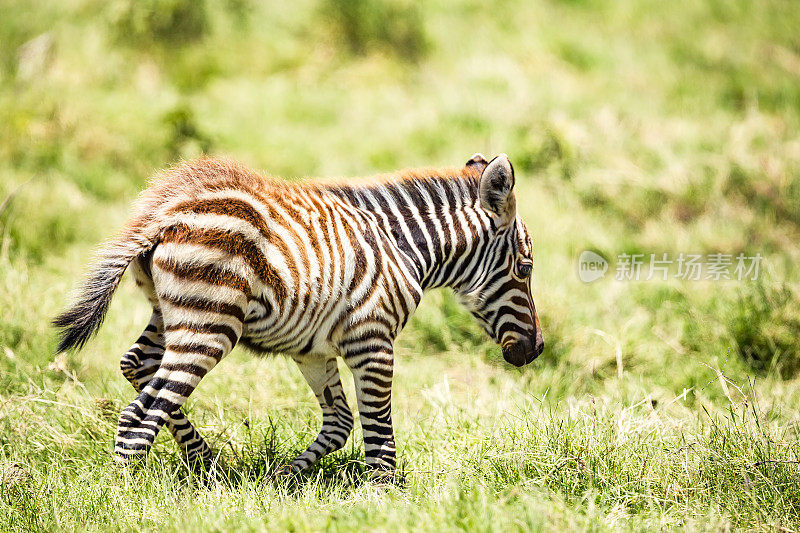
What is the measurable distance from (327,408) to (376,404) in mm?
615

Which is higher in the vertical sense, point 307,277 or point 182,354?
point 307,277

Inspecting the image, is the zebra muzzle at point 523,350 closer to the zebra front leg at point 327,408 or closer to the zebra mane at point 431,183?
the zebra mane at point 431,183

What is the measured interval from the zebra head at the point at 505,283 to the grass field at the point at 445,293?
0.41 meters

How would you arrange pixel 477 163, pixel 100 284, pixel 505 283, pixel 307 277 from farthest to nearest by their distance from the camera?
1. pixel 477 163
2. pixel 505 283
3. pixel 307 277
4. pixel 100 284

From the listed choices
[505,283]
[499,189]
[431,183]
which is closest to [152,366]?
[431,183]

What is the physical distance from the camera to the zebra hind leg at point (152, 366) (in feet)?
14.9

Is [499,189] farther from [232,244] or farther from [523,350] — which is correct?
[232,244]

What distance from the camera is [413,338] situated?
7.15 metres

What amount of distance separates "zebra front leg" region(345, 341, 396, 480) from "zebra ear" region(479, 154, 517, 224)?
117 cm

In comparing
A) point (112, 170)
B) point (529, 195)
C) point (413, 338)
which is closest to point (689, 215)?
point (529, 195)

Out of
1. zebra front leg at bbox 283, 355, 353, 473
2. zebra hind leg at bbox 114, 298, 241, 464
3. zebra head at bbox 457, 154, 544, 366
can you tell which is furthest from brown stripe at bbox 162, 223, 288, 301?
zebra head at bbox 457, 154, 544, 366

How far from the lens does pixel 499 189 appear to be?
486 cm

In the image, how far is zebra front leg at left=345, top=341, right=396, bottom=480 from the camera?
4461mm

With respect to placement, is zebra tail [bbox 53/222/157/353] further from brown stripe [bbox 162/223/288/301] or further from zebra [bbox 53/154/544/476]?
brown stripe [bbox 162/223/288/301]
